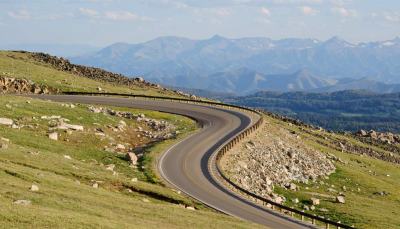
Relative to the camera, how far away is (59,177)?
43.7 metres

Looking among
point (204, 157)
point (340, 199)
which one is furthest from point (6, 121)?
point (340, 199)

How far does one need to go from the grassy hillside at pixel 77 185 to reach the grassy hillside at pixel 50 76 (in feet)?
156

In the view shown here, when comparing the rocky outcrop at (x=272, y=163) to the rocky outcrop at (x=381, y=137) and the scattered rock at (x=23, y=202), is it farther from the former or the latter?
the rocky outcrop at (x=381, y=137)

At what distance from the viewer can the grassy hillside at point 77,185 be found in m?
31.9

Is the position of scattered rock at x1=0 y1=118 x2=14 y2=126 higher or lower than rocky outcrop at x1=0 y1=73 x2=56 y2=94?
lower

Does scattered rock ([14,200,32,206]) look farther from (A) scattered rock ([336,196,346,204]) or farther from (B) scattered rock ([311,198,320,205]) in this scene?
(A) scattered rock ([336,196,346,204])

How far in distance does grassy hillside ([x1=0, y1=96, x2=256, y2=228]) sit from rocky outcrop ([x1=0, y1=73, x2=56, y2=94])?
3584 cm

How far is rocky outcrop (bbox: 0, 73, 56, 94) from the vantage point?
112631 millimetres

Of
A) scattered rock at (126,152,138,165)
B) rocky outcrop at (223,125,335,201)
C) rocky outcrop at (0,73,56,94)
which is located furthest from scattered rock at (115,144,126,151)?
rocky outcrop at (0,73,56,94)

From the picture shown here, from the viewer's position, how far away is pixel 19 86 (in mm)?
A: 116625

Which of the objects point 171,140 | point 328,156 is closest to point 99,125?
point 171,140

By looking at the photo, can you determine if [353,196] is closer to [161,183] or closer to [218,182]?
[218,182]

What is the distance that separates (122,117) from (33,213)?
5948 cm

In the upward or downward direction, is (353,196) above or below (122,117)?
below
